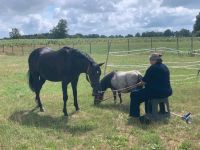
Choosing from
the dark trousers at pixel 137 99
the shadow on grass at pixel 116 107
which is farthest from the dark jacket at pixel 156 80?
the shadow on grass at pixel 116 107

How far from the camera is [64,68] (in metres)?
10.3

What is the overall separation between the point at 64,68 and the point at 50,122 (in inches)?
65.2

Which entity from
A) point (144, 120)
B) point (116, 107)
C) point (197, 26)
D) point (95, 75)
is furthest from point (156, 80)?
point (197, 26)

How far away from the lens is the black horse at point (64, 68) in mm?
9633

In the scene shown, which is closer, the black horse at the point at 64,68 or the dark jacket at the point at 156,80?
the dark jacket at the point at 156,80

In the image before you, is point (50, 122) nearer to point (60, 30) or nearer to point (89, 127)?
point (89, 127)

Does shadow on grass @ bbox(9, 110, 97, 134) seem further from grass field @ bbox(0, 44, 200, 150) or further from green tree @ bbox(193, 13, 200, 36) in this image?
green tree @ bbox(193, 13, 200, 36)

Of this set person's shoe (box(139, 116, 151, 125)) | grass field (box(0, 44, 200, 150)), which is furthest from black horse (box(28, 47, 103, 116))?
person's shoe (box(139, 116, 151, 125))

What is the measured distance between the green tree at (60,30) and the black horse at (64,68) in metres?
102

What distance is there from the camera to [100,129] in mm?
8562

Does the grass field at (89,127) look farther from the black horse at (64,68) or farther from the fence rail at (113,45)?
the fence rail at (113,45)

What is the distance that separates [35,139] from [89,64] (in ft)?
9.20

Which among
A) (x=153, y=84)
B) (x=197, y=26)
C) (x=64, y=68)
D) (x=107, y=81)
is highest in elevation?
(x=197, y=26)

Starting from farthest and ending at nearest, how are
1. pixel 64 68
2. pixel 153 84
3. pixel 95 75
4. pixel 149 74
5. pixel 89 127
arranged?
pixel 64 68 < pixel 95 75 < pixel 153 84 < pixel 149 74 < pixel 89 127
